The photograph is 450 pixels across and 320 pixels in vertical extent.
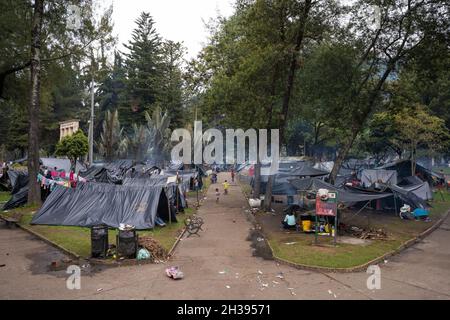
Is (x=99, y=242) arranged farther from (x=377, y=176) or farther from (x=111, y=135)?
(x=111, y=135)

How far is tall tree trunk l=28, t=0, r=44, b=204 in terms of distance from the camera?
20.1 m

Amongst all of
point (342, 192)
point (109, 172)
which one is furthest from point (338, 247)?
point (109, 172)

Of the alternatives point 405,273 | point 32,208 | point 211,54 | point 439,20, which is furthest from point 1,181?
point 439,20

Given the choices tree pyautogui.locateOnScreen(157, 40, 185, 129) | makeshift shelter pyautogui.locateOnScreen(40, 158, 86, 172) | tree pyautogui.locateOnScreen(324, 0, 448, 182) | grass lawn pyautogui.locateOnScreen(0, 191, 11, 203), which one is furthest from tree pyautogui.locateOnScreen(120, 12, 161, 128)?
tree pyautogui.locateOnScreen(324, 0, 448, 182)

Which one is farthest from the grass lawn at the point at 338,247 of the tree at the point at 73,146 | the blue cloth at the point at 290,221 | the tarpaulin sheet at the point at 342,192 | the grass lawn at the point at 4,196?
the tree at the point at 73,146

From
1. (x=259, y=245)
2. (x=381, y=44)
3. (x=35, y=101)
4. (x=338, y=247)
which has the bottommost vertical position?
(x=259, y=245)

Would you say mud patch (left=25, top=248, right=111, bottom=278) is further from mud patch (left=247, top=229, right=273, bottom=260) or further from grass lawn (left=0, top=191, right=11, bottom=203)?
grass lawn (left=0, top=191, right=11, bottom=203)

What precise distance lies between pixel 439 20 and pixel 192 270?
17.8 m

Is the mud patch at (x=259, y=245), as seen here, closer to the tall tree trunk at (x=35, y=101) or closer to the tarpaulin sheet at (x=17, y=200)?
the tall tree trunk at (x=35, y=101)

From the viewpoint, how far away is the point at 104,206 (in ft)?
56.8

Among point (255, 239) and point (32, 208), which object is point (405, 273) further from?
point (32, 208)

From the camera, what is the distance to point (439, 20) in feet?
63.6

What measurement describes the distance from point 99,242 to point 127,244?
0.85 metres

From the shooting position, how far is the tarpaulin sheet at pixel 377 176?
93.7ft
